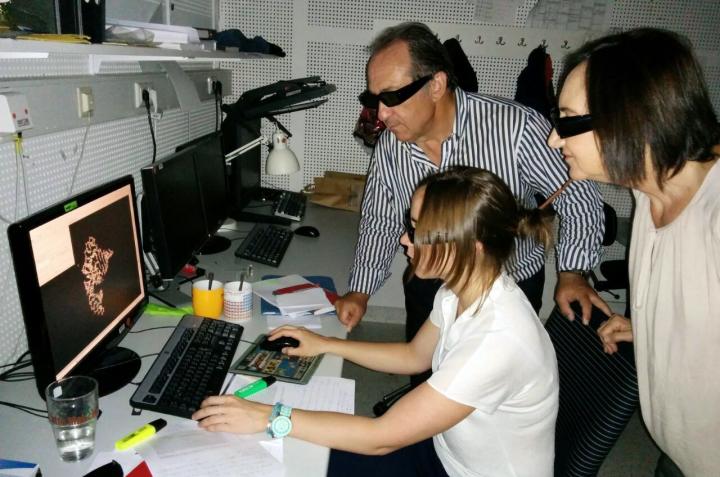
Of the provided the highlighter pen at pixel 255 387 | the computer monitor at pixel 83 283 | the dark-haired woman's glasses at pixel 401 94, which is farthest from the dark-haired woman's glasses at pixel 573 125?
the computer monitor at pixel 83 283

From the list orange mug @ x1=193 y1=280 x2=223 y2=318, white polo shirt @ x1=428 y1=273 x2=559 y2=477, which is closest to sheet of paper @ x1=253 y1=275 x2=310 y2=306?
orange mug @ x1=193 y1=280 x2=223 y2=318

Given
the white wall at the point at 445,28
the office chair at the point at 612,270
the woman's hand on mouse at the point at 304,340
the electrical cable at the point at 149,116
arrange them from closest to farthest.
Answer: the woman's hand on mouse at the point at 304,340 → the electrical cable at the point at 149,116 → the office chair at the point at 612,270 → the white wall at the point at 445,28

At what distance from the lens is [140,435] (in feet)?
3.13

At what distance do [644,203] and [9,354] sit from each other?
1.53 metres

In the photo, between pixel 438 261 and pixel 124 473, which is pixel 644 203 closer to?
pixel 438 261

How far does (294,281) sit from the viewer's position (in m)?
1.71

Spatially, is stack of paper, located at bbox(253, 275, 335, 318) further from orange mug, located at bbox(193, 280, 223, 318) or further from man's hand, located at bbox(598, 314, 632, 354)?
man's hand, located at bbox(598, 314, 632, 354)

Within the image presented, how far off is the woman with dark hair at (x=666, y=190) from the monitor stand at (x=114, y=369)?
1.07 meters

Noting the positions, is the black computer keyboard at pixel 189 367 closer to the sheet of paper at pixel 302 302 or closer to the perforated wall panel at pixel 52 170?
the sheet of paper at pixel 302 302

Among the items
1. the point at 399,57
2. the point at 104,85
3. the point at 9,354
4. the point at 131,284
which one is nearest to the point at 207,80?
the point at 104,85

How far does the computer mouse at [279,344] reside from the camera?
1.29m

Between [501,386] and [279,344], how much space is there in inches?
22.5

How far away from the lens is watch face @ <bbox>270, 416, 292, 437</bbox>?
3.21ft

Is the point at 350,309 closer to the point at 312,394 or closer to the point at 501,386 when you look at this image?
the point at 312,394
